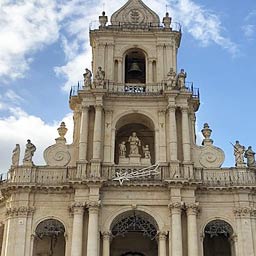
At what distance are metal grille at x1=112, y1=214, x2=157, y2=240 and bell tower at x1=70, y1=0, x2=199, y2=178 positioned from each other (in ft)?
8.86

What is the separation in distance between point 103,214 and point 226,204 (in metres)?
6.37

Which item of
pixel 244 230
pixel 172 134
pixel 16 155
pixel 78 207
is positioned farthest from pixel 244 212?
pixel 16 155

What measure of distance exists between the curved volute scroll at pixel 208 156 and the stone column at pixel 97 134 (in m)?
5.23

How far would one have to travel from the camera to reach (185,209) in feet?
86.6

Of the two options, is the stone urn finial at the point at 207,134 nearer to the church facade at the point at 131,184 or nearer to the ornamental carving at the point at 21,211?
the church facade at the point at 131,184

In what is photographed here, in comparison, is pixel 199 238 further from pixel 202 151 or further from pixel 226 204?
pixel 202 151

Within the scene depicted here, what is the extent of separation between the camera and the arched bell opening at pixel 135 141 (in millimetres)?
28516

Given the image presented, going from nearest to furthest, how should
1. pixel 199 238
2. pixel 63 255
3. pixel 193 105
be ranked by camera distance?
pixel 199 238 → pixel 63 255 → pixel 193 105

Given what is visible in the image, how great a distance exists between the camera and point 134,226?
27484mm

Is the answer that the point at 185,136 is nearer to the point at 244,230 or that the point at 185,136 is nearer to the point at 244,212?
the point at 244,212

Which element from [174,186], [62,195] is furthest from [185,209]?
[62,195]

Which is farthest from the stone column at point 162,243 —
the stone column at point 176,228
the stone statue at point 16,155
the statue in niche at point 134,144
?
the stone statue at point 16,155

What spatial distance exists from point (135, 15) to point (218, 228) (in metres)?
15.0

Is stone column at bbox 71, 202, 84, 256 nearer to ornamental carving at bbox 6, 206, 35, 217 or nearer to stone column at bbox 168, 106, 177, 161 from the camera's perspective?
ornamental carving at bbox 6, 206, 35, 217
